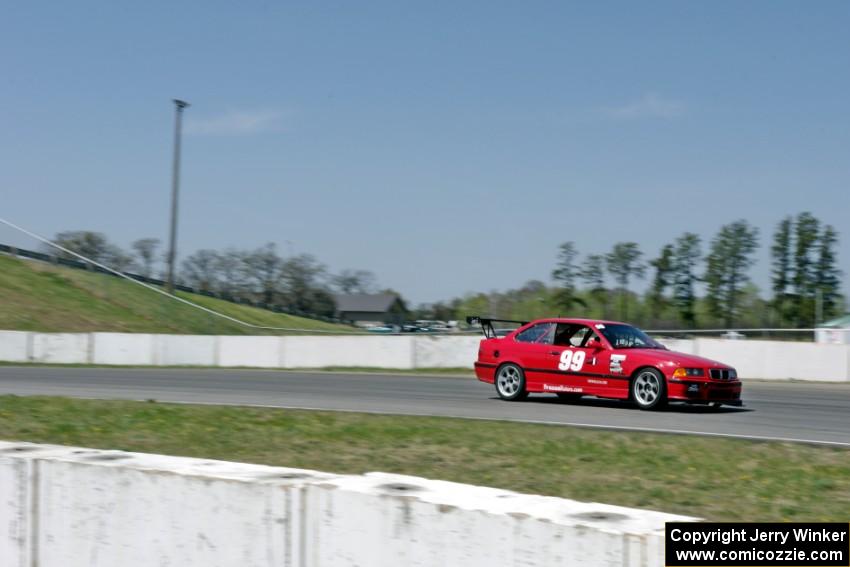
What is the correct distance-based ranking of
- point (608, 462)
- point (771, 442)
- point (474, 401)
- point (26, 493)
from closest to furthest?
point (26, 493), point (608, 462), point (771, 442), point (474, 401)

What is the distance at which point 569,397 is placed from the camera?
52.5 feet

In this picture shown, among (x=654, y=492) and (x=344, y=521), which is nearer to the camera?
(x=344, y=521)

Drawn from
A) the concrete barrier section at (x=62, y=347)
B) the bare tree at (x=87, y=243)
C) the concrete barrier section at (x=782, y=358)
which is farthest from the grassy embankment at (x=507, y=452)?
the bare tree at (x=87, y=243)

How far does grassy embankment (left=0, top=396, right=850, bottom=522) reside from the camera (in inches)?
277

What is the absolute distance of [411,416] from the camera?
12023 millimetres

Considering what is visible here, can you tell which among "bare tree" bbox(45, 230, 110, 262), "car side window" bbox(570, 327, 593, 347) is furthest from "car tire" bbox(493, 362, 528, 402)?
"bare tree" bbox(45, 230, 110, 262)

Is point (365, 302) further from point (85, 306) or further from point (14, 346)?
point (14, 346)

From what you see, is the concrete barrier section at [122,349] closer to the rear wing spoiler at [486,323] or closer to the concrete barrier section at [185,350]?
the concrete barrier section at [185,350]

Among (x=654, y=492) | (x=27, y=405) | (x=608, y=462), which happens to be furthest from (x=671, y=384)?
(x=27, y=405)

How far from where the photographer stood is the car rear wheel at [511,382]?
15195 mm

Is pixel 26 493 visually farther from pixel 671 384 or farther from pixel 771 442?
pixel 671 384

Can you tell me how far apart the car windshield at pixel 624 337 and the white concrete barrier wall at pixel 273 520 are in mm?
10795

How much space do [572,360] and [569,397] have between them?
4.89 feet

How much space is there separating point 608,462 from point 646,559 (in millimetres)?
5297
